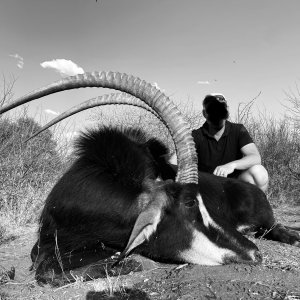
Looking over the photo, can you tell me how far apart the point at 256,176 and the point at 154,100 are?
7.78ft

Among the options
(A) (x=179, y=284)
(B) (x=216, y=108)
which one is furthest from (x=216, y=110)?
(A) (x=179, y=284)

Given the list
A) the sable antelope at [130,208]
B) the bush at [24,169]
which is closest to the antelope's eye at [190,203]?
the sable antelope at [130,208]

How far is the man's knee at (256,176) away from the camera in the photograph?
517 centimetres

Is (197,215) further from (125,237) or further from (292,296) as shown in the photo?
(292,296)

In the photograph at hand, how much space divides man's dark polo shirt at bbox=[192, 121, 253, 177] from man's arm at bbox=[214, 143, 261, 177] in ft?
0.36

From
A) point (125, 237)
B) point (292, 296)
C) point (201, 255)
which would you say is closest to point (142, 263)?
point (125, 237)

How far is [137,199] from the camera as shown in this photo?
3.34 meters

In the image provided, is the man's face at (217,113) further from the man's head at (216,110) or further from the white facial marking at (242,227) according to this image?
the white facial marking at (242,227)

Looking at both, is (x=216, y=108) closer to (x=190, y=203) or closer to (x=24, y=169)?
(x=190, y=203)

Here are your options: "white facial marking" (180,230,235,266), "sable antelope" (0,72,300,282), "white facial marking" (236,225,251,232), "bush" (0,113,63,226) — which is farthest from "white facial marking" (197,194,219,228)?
"bush" (0,113,63,226)

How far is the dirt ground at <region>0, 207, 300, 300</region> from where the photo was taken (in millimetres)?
2481

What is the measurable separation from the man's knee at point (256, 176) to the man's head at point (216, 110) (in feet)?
2.26

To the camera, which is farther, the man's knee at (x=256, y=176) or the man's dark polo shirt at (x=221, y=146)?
the man's dark polo shirt at (x=221, y=146)

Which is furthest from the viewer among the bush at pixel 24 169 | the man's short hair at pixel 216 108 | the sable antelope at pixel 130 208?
the bush at pixel 24 169
